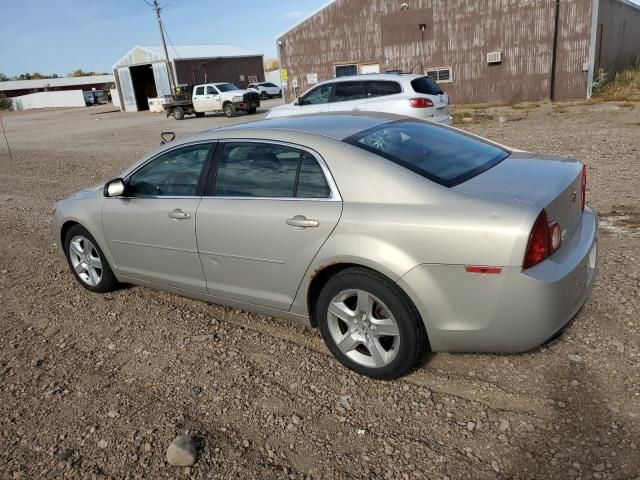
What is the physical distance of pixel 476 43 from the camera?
2308 cm

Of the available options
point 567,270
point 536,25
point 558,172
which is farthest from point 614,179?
point 536,25

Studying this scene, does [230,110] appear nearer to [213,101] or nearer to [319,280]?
[213,101]

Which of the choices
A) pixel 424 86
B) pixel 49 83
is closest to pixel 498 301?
pixel 424 86

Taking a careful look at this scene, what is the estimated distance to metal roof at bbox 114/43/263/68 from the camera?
42.0 m

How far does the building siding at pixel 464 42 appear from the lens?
2152cm

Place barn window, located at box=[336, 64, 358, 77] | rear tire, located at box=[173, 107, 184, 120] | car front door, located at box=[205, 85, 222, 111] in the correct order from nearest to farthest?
barn window, located at box=[336, 64, 358, 77] → car front door, located at box=[205, 85, 222, 111] → rear tire, located at box=[173, 107, 184, 120]

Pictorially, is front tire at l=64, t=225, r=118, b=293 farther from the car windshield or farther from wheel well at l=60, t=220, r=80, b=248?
the car windshield

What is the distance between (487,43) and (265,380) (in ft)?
74.7

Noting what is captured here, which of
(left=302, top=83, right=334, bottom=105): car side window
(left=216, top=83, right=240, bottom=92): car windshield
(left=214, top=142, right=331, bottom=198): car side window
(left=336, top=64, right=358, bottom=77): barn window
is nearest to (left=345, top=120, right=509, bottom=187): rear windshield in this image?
(left=214, top=142, right=331, bottom=198): car side window

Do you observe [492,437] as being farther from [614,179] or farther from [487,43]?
[487,43]

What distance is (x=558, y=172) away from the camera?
10.7ft

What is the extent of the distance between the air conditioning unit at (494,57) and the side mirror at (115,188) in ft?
71.3

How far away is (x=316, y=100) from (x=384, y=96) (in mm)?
1813

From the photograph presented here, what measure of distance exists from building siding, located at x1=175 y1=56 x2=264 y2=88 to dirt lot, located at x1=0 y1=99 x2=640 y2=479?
40612 millimetres
